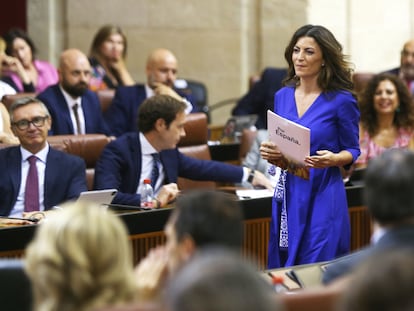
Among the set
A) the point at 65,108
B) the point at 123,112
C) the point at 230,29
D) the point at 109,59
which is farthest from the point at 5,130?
the point at 230,29

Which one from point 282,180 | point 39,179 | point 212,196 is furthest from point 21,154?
point 212,196

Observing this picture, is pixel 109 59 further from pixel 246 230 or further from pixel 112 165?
pixel 246 230

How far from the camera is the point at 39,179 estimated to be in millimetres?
5355

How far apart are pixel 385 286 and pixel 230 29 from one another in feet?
28.2

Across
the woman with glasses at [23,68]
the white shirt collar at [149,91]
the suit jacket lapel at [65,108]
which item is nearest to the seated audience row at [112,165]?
the suit jacket lapel at [65,108]

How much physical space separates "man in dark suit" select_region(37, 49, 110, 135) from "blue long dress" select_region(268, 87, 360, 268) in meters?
2.44

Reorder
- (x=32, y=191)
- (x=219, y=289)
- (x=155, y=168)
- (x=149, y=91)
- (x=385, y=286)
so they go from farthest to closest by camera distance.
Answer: (x=149, y=91) → (x=155, y=168) → (x=32, y=191) → (x=385, y=286) → (x=219, y=289)

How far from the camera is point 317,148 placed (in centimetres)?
484

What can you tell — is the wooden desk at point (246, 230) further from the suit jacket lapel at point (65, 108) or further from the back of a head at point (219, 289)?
the back of a head at point (219, 289)

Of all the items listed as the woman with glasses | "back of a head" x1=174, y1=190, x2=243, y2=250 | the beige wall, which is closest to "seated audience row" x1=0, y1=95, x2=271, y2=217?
the woman with glasses

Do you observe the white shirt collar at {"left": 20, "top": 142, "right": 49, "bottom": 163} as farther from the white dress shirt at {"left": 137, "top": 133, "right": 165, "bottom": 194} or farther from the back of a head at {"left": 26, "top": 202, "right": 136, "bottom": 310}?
the back of a head at {"left": 26, "top": 202, "right": 136, "bottom": 310}

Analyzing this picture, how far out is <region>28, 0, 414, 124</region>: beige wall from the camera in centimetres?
1013

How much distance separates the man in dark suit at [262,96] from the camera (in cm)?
827

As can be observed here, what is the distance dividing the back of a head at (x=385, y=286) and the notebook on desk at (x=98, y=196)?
9.17 feet
